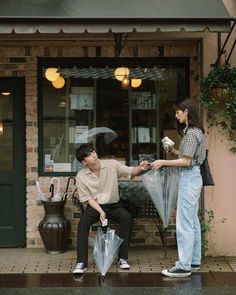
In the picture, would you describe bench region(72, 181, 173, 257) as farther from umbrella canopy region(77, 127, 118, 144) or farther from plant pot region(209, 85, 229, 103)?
plant pot region(209, 85, 229, 103)

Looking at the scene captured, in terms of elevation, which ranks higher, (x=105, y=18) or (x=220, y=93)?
(x=105, y=18)

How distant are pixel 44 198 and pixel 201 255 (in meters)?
1.98

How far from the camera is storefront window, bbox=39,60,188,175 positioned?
7461 millimetres

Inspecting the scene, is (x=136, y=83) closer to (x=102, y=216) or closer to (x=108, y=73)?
(x=108, y=73)

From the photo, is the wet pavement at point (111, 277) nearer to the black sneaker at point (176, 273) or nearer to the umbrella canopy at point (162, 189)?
the black sneaker at point (176, 273)

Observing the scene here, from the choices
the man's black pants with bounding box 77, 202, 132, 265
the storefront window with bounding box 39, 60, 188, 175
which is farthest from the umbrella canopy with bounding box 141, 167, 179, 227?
the storefront window with bounding box 39, 60, 188, 175

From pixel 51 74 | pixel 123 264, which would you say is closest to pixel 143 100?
pixel 51 74

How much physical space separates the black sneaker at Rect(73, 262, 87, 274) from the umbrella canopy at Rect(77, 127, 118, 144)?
6.22ft

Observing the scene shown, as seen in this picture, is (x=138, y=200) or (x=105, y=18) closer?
(x=105, y=18)

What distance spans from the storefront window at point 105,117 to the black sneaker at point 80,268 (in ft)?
5.35

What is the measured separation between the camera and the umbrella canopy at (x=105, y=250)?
5988 mm

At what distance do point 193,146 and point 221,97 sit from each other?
3.38 feet

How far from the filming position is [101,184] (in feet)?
20.8

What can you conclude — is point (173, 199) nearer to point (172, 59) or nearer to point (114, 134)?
point (114, 134)
